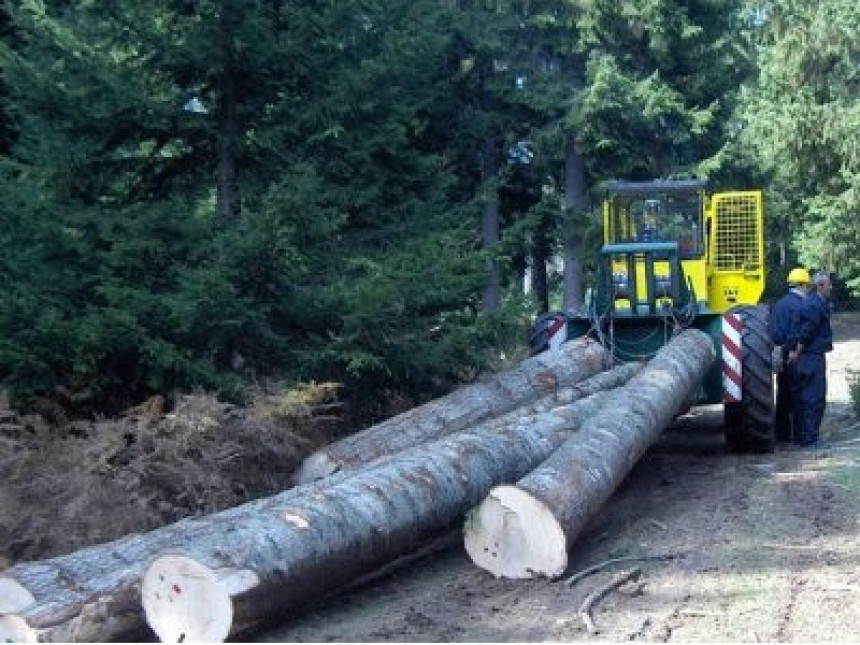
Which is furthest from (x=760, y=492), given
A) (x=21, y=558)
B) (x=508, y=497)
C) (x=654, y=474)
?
(x=21, y=558)

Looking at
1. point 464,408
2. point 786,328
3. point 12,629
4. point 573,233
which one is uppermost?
point 573,233

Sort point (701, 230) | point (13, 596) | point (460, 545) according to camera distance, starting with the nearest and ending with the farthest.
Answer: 1. point (13, 596)
2. point (460, 545)
3. point (701, 230)

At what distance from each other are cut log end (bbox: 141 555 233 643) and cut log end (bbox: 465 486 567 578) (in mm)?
1751

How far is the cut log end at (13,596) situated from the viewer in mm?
5086

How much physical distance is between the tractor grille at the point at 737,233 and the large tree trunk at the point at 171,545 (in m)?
6.22

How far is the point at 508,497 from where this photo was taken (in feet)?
19.9

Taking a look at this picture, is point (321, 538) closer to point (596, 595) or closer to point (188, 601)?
point (188, 601)

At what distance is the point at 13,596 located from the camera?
5117 millimetres

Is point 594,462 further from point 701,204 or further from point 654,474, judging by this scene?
point 701,204

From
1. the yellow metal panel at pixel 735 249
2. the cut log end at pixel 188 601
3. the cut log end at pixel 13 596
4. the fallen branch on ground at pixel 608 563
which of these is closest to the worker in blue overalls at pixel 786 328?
the yellow metal panel at pixel 735 249

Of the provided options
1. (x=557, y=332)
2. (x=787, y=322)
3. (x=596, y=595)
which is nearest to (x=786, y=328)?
(x=787, y=322)

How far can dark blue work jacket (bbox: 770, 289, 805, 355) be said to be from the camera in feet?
36.5

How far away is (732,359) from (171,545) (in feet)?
22.8

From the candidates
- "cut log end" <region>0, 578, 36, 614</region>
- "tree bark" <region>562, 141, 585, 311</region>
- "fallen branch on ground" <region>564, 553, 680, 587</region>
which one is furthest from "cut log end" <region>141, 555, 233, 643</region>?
"tree bark" <region>562, 141, 585, 311</region>
